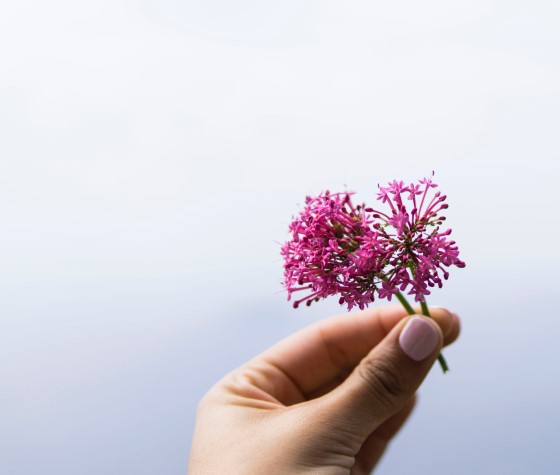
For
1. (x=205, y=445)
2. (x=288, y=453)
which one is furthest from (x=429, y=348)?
(x=205, y=445)

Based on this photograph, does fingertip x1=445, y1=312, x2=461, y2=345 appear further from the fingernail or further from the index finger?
the fingernail

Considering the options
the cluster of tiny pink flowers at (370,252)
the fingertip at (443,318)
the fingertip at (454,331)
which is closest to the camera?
the cluster of tiny pink flowers at (370,252)

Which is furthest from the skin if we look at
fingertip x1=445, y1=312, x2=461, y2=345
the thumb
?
fingertip x1=445, y1=312, x2=461, y2=345

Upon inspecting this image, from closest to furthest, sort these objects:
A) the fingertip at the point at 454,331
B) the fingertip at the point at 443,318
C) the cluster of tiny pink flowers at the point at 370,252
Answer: the cluster of tiny pink flowers at the point at 370,252, the fingertip at the point at 443,318, the fingertip at the point at 454,331

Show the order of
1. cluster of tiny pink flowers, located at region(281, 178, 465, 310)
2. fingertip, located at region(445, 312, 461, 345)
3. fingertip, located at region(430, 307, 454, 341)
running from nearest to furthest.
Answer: cluster of tiny pink flowers, located at region(281, 178, 465, 310) → fingertip, located at region(430, 307, 454, 341) → fingertip, located at region(445, 312, 461, 345)

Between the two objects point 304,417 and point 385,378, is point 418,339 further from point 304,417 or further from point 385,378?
point 304,417

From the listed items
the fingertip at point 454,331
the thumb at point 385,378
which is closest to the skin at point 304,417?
the thumb at point 385,378

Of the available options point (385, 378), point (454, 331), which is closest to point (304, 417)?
point (385, 378)

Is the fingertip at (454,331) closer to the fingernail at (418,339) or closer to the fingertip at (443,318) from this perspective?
the fingertip at (443,318)
